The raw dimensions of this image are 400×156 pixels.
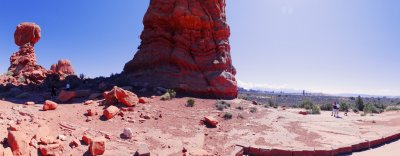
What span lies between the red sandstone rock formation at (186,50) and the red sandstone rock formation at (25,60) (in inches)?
305

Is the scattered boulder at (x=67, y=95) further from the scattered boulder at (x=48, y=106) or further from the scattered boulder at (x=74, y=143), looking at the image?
the scattered boulder at (x=74, y=143)

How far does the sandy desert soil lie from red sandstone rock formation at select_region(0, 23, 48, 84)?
36.6ft

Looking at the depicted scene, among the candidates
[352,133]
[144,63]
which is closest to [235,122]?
[352,133]

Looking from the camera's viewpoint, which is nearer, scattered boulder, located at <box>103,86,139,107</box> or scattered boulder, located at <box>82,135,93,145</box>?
scattered boulder, located at <box>82,135,93,145</box>

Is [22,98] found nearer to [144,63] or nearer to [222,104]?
[144,63]

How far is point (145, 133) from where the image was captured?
37.1 feet

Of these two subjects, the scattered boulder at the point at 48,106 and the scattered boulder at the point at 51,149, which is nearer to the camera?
the scattered boulder at the point at 51,149

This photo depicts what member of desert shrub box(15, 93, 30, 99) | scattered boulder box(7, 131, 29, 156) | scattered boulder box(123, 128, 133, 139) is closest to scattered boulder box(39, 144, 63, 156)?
scattered boulder box(7, 131, 29, 156)

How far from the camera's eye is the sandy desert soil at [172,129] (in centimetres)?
982

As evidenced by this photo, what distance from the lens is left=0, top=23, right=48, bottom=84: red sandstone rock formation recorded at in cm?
2311

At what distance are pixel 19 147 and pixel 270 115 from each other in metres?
13.9

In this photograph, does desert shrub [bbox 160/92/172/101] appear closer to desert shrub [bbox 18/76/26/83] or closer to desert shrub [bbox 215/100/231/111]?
desert shrub [bbox 215/100/231/111]

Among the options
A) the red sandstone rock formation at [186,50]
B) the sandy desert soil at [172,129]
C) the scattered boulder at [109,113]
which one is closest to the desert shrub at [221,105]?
the sandy desert soil at [172,129]

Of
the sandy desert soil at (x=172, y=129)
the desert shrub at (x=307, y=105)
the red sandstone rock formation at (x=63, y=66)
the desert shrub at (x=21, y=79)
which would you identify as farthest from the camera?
the red sandstone rock formation at (x=63, y=66)
